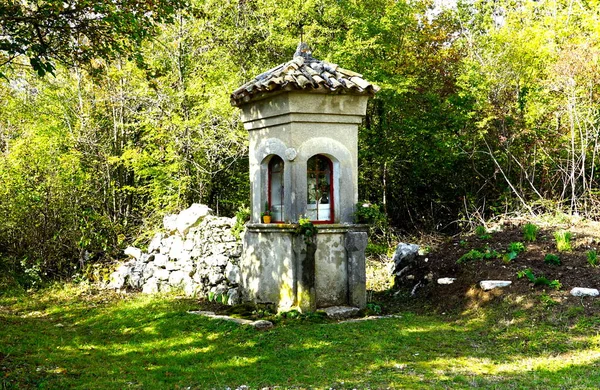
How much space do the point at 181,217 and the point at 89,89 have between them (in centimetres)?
548

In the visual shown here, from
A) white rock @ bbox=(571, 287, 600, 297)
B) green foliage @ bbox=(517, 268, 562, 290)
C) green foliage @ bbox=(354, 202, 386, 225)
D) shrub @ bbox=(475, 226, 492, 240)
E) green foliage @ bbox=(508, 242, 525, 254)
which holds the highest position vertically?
green foliage @ bbox=(354, 202, 386, 225)

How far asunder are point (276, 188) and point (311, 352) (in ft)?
11.3

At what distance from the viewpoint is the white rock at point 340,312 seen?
7809 millimetres

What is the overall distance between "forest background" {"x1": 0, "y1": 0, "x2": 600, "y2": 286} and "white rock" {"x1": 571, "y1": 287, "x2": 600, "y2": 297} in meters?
4.55

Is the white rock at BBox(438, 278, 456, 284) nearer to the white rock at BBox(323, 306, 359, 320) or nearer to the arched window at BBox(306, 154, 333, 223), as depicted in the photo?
the white rock at BBox(323, 306, 359, 320)

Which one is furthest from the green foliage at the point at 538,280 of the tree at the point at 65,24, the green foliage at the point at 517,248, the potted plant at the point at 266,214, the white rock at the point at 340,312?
the tree at the point at 65,24

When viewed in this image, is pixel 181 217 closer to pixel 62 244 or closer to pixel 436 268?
pixel 62 244

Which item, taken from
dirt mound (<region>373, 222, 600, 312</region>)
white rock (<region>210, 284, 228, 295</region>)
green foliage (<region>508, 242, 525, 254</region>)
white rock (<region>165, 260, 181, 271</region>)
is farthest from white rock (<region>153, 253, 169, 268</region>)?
green foliage (<region>508, 242, 525, 254</region>)

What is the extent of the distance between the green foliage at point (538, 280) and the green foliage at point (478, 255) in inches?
34.7

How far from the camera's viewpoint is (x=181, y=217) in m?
11.5

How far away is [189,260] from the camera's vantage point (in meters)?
10.9

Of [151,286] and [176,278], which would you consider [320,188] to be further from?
[151,286]

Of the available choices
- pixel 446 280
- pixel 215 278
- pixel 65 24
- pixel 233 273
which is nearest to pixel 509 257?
pixel 446 280

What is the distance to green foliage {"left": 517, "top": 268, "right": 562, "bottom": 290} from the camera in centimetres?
736
